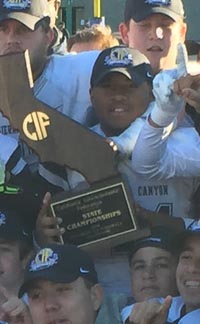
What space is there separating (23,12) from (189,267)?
3.79 feet

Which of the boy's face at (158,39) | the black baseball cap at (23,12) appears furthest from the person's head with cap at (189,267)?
the black baseball cap at (23,12)

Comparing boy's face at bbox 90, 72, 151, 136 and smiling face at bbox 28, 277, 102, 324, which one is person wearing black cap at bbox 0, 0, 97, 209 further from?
smiling face at bbox 28, 277, 102, 324

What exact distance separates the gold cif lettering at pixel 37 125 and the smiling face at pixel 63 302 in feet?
1.75

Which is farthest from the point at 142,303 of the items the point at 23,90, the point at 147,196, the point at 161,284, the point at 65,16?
the point at 65,16

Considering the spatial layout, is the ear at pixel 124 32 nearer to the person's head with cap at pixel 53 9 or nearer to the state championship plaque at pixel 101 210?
the person's head with cap at pixel 53 9

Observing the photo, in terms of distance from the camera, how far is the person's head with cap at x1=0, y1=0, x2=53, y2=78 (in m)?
3.57

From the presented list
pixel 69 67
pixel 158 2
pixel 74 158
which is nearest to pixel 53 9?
pixel 69 67

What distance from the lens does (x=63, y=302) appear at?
10.4ft

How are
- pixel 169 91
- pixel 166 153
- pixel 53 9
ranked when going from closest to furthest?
pixel 169 91 → pixel 166 153 → pixel 53 9

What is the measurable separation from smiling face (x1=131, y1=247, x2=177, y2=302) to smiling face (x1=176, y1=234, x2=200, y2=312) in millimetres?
78

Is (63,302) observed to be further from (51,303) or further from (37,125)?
(37,125)

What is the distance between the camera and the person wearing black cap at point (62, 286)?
3146mm

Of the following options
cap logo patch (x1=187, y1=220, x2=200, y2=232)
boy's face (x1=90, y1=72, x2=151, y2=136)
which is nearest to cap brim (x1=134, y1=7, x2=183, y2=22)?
boy's face (x1=90, y1=72, x2=151, y2=136)

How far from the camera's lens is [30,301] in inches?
127
